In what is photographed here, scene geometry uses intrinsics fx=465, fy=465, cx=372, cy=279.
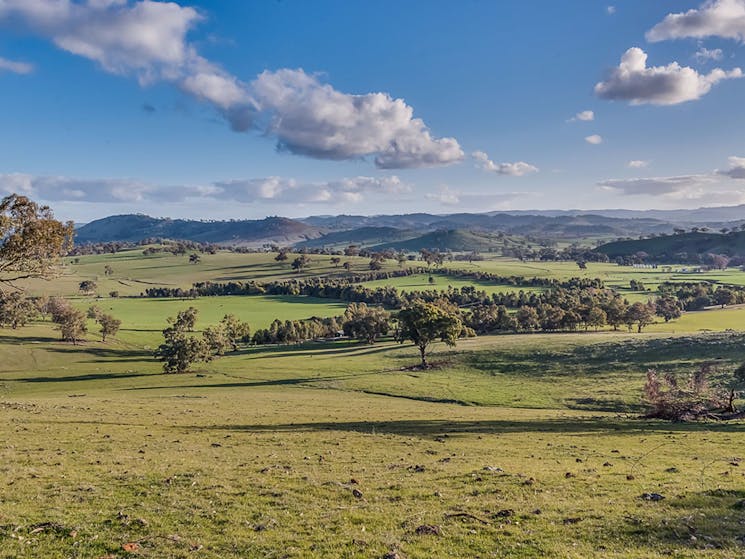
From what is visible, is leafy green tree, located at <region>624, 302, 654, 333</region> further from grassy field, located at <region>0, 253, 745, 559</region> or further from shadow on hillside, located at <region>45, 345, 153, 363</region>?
shadow on hillside, located at <region>45, 345, 153, 363</region>

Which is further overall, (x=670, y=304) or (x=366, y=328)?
(x=670, y=304)

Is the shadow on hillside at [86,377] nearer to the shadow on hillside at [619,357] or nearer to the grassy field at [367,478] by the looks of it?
the grassy field at [367,478]

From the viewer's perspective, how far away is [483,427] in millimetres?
39094

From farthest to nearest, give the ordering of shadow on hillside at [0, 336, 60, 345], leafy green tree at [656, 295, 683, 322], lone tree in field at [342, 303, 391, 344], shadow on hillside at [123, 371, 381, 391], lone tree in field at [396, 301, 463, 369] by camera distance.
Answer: leafy green tree at [656, 295, 683, 322], lone tree in field at [342, 303, 391, 344], shadow on hillside at [0, 336, 60, 345], lone tree in field at [396, 301, 463, 369], shadow on hillside at [123, 371, 381, 391]

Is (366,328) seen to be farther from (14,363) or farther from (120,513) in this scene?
(120,513)

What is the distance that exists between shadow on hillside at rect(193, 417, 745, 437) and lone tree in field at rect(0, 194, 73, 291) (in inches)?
787

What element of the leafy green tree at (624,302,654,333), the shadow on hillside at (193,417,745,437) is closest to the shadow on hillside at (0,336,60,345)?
the shadow on hillside at (193,417,745,437)

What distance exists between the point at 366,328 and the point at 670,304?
101917 millimetres

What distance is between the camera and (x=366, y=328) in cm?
13075

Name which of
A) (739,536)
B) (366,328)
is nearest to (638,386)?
(739,536)

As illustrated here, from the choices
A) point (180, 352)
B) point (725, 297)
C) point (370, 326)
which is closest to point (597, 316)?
point (370, 326)

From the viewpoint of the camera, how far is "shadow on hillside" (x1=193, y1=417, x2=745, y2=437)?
36625 mm

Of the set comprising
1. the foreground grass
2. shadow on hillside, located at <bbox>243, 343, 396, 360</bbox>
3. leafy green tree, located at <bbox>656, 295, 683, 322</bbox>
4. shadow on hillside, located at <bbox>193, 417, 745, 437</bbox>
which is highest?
the foreground grass

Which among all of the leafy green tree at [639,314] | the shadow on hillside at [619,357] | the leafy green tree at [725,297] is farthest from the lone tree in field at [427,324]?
the leafy green tree at [725,297]
